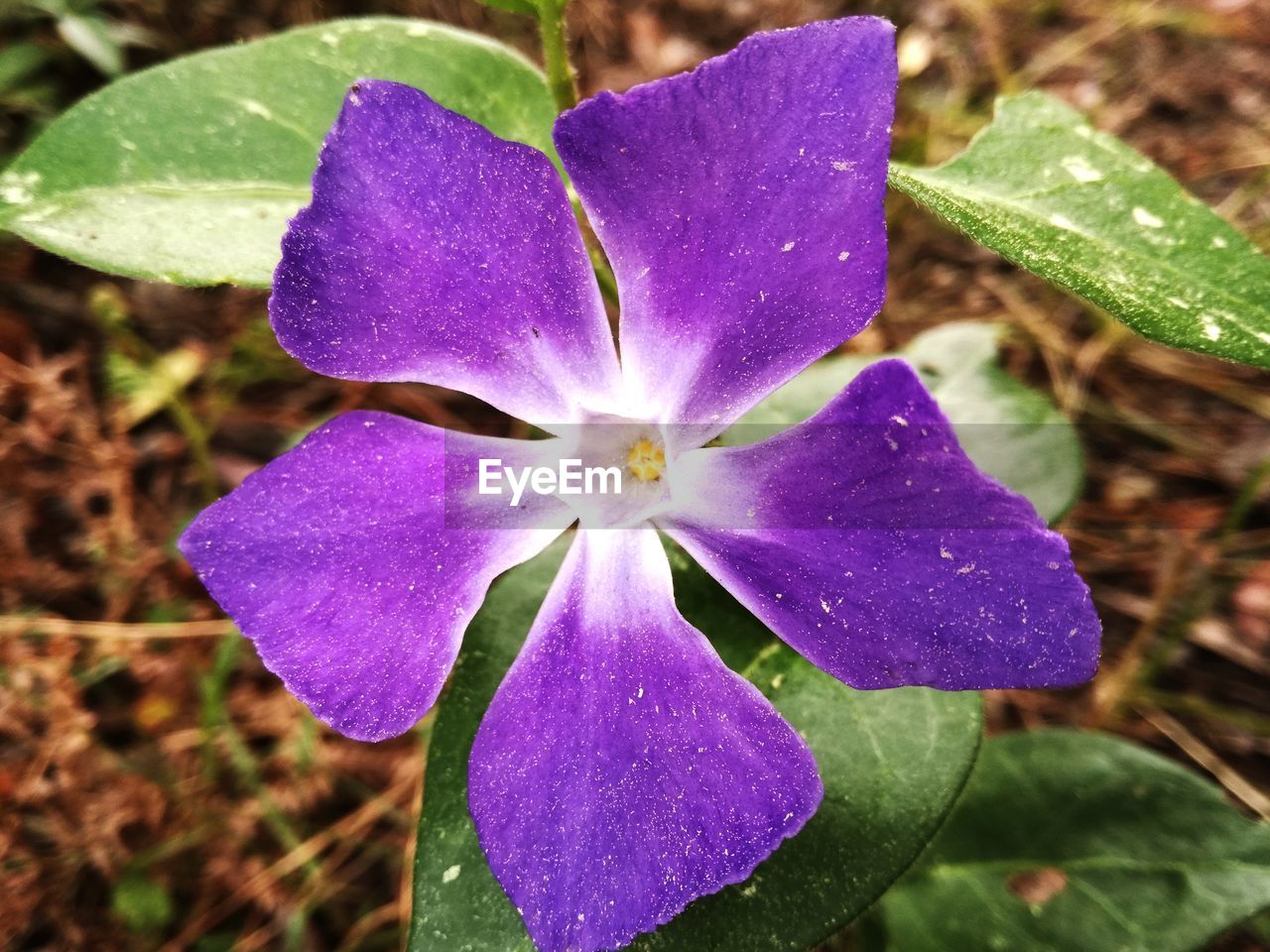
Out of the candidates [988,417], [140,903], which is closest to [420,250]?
[988,417]

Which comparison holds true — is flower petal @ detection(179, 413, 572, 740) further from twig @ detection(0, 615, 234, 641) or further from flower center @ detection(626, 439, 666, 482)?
twig @ detection(0, 615, 234, 641)

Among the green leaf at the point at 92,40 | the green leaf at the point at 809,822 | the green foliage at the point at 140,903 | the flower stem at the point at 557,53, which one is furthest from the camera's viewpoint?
the green leaf at the point at 92,40

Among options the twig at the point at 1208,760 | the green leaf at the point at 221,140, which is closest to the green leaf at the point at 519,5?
the green leaf at the point at 221,140

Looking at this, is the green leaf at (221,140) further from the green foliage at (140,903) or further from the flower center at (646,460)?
the green foliage at (140,903)

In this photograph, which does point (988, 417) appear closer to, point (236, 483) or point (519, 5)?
point (519, 5)

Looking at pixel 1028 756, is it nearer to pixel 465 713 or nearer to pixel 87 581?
pixel 465 713

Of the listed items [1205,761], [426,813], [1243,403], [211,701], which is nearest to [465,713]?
[426,813]

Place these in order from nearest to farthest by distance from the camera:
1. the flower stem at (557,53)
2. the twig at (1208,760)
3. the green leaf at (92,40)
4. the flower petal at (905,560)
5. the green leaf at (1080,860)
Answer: the flower petal at (905,560), the flower stem at (557,53), the green leaf at (1080,860), the twig at (1208,760), the green leaf at (92,40)
